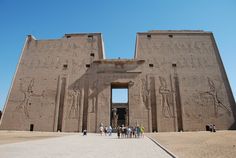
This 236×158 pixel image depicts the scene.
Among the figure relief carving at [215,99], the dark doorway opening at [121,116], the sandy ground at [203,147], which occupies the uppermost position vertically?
the figure relief carving at [215,99]

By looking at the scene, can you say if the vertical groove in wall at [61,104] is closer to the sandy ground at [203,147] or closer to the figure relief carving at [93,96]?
the figure relief carving at [93,96]

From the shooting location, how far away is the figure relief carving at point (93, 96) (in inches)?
872

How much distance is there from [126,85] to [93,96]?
171 inches

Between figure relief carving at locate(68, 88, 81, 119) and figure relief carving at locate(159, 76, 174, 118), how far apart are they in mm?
9665

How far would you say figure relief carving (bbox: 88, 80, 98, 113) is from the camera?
22141 mm

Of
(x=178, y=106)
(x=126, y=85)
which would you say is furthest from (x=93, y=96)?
(x=178, y=106)

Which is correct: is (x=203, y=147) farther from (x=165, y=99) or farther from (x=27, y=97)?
(x=27, y=97)

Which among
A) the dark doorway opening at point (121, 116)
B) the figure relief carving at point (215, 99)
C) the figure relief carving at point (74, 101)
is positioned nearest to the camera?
the figure relief carving at point (74, 101)

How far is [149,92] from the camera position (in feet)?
74.2

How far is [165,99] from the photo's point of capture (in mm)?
22406

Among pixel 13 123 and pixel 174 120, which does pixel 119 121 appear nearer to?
pixel 174 120

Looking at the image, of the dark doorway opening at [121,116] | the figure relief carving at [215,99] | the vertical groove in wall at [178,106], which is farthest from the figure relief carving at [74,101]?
the dark doorway opening at [121,116]

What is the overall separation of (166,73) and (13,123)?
62.2 feet

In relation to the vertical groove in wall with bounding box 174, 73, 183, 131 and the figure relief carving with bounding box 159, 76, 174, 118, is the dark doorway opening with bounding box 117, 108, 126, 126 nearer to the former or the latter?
the figure relief carving with bounding box 159, 76, 174, 118
